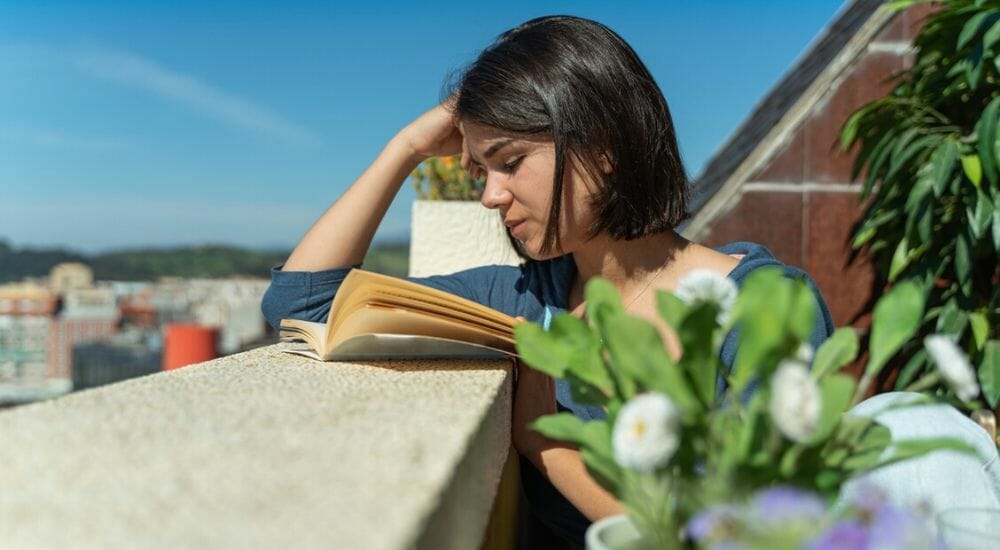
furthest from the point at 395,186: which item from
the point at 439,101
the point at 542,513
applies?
the point at 542,513

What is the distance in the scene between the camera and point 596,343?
19.2 inches

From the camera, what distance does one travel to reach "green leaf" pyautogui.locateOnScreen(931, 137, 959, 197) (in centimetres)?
207

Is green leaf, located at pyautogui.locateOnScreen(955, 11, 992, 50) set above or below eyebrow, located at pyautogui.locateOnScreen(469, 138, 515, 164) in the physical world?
above

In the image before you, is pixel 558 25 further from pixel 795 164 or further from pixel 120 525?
pixel 795 164

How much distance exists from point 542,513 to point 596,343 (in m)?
0.80

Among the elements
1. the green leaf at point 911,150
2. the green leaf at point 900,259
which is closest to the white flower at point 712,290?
the green leaf at point 911,150

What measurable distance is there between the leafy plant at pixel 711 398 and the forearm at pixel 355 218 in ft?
3.64

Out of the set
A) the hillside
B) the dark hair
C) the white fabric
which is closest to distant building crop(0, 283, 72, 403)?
the hillside

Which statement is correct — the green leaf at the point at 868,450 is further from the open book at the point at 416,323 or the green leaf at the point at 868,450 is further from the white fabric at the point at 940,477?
the open book at the point at 416,323

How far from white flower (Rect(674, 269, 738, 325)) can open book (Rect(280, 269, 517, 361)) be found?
0.44m

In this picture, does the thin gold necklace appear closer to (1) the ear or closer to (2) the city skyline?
(1) the ear

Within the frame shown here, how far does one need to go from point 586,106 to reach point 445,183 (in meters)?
1.30

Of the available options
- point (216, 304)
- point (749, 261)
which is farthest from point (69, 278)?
point (749, 261)

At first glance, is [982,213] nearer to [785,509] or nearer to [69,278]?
[785,509]
